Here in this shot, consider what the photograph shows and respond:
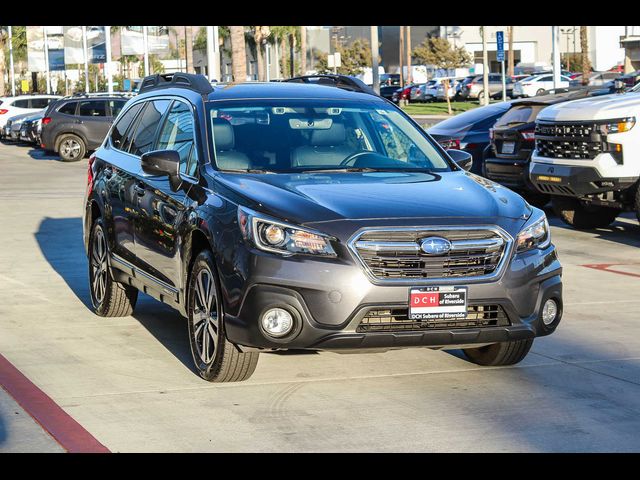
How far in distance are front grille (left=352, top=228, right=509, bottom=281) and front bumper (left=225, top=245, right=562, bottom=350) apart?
0.09 metres

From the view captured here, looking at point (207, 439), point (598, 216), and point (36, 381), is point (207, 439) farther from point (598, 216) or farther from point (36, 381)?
point (598, 216)

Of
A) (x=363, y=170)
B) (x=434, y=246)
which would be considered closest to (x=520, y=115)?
(x=363, y=170)

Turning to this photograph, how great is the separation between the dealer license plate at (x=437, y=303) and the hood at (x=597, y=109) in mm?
7633

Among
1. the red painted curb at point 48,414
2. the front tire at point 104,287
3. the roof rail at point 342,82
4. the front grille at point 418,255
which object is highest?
the roof rail at point 342,82

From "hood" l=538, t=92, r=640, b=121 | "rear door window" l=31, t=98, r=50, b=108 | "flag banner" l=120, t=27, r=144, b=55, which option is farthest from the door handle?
"flag banner" l=120, t=27, r=144, b=55

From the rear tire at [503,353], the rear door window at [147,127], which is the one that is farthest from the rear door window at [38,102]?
the rear tire at [503,353]

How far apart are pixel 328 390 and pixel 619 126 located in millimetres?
7582

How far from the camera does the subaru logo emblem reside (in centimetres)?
641

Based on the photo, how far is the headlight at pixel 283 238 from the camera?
20.9 ft

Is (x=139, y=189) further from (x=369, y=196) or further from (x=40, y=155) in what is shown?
(x=40, y=155)

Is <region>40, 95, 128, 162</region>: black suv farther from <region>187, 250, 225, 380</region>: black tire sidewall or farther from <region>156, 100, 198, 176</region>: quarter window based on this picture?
<region>187, 250, 225, 380</region>: black tire sidewall

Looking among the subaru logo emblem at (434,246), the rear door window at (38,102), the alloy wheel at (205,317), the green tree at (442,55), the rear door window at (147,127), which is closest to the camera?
the subaru logo emblem at (434,246)

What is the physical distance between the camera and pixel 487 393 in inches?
268

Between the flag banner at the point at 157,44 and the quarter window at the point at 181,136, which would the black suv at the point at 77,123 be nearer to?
the quarter window at the point at 181,136
